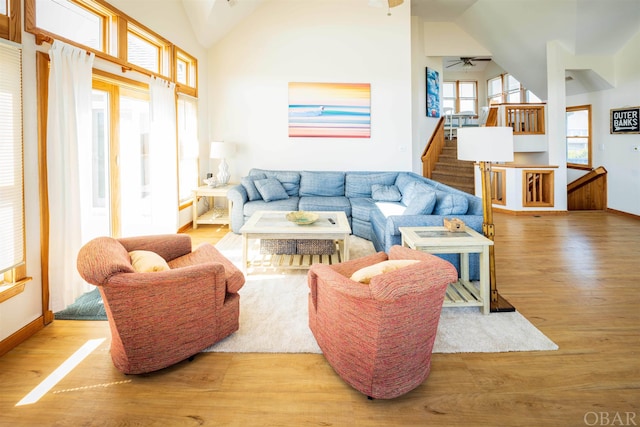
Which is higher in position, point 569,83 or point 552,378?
point 569,83

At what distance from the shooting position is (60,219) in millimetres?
2803

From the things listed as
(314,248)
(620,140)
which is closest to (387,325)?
(314,248)

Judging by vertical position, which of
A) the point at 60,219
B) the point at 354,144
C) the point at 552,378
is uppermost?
the point at 354,144

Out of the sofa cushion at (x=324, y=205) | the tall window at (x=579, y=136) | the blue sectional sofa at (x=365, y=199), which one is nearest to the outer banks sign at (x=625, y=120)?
the tall window at (x=579, y=136)

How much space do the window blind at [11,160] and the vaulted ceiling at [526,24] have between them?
3516 mm

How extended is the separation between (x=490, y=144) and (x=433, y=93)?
746 cm

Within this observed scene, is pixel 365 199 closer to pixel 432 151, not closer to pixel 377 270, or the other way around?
pixel 377 270

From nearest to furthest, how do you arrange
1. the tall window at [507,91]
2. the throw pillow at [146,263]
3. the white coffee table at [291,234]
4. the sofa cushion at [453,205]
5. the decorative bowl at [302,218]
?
the throw pillow at [146,263] < the sofa cushion at [453,205] < the white coffee table at [291,234] < the decorative bowl at [302,218] < the tall window at [507,91]

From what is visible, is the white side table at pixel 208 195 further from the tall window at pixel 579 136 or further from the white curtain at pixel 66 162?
the tall window at pixel 579 136

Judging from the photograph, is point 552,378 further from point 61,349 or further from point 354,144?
point 354,144

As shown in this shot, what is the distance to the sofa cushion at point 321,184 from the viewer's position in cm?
609

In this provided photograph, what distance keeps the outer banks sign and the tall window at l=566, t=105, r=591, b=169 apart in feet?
2.51

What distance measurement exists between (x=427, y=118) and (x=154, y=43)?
6.74m

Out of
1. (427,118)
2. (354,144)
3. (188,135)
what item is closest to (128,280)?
(188,135)
